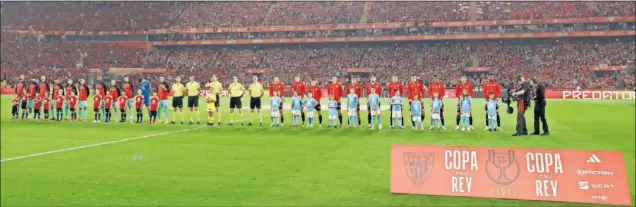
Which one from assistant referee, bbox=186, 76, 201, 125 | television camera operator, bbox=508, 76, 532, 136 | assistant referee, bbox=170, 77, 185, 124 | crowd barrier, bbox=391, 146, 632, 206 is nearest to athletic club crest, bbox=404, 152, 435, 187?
crowd barrier, bbox=391, 146, 632, 206

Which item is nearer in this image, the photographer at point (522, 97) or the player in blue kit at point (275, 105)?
the photographer at point (522, 97)

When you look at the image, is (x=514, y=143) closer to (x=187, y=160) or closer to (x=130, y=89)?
(x=187, y=160)

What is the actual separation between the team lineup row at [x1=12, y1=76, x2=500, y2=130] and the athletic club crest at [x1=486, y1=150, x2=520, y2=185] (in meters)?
7.73

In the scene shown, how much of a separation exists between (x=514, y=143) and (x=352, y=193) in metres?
5.77

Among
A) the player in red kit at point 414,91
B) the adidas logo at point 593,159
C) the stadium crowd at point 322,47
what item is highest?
the stadium crowd at point 322,47

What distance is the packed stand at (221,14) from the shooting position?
21.2 m

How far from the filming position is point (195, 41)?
71.4 feet

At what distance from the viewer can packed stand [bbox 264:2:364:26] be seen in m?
26.1

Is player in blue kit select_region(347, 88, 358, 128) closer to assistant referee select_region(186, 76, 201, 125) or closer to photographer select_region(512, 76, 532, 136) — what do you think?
photographer select_region(512, 76, 532, 136)

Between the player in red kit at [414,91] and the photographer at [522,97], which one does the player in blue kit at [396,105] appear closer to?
the player in red kit at [414,91]

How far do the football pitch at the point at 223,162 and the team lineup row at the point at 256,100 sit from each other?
0.61 metres

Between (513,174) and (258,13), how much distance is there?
25.1 metres

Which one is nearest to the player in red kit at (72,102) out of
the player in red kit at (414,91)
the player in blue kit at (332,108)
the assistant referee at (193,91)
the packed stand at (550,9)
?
the assistant referee at (193,91)

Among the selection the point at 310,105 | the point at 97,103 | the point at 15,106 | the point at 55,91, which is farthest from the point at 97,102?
the point at 310,105
